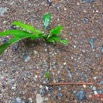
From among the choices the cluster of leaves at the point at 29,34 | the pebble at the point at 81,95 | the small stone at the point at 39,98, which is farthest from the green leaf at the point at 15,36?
the pebble at the point at 81,95

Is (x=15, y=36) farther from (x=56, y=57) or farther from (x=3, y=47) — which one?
(x=56, y=57)

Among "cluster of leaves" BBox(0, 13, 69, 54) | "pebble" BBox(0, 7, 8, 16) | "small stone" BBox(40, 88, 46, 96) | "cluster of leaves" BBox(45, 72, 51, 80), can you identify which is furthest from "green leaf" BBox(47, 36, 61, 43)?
"pebble" BBox(0, 7, 8, 16)

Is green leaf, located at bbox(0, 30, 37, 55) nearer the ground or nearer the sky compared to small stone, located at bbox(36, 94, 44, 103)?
nearer the sky

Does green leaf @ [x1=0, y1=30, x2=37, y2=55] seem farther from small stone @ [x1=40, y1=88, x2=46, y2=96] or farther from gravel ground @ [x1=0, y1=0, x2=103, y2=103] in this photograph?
small stone @ [x1=40, y1=88, x2=46, y2=96]

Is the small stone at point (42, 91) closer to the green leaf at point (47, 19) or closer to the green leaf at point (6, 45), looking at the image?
the green leaf at point (6, 45)

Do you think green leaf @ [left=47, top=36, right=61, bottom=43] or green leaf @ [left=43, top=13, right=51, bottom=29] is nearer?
green leaf @ [left=47, top=36, right=61, bottom=43]

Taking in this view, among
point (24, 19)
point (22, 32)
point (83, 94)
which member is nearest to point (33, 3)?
point (24, 19)

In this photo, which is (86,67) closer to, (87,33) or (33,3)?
(87,33)

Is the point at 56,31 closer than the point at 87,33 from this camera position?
Yes

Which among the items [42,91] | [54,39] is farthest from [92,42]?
[42,91]
